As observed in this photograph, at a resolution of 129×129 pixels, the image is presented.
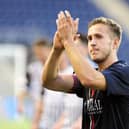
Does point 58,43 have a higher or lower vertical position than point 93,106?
higher

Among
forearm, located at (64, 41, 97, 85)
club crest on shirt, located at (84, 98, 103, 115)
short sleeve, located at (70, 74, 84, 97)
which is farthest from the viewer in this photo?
short sleeve, located at (70, 74, 84, 97)

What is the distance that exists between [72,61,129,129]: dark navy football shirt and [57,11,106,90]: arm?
0.26 ft

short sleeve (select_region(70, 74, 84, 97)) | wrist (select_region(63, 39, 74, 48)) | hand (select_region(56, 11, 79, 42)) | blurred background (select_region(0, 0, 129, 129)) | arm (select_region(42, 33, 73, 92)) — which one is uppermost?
blurred background (select_region(0, 0, 129, 129))

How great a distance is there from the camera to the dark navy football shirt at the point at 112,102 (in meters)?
3.45

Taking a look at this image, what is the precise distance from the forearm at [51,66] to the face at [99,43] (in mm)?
213

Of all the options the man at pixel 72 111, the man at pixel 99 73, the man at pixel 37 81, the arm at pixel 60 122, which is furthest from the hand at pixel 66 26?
the man at pixel 37 81

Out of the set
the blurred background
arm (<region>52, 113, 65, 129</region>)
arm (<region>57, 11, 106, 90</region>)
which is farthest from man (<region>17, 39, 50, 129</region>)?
the blurred background

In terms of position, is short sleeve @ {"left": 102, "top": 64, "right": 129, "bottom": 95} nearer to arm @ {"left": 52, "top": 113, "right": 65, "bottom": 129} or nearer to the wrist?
the wrist

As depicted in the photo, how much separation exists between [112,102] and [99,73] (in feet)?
0.76

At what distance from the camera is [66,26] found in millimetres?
3346

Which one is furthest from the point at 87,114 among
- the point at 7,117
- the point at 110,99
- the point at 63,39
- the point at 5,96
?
the point at 5,96

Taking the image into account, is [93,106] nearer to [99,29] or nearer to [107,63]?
[107,63]

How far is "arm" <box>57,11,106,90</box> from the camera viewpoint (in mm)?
3309

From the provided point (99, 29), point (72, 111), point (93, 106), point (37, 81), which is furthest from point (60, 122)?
point (99, 29)
